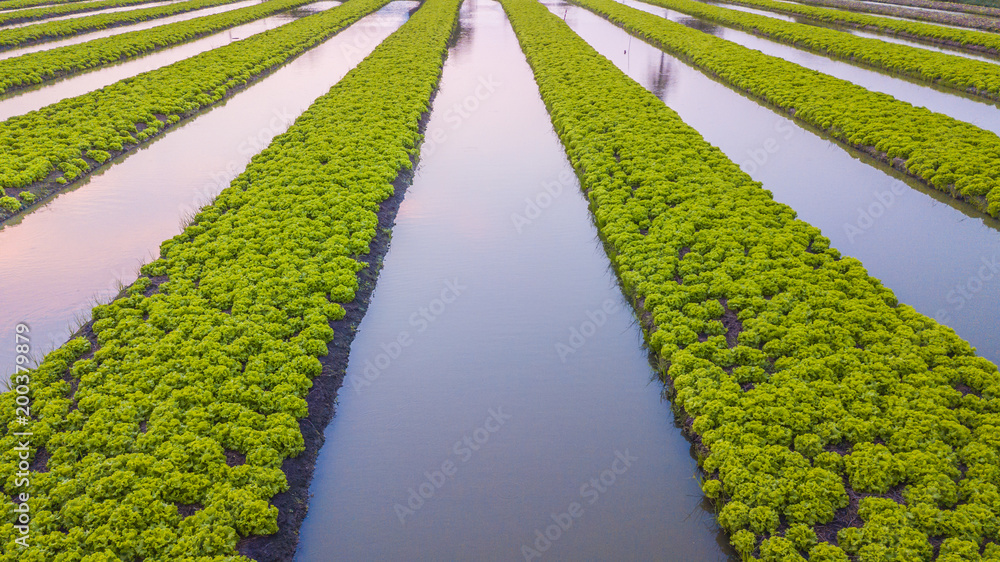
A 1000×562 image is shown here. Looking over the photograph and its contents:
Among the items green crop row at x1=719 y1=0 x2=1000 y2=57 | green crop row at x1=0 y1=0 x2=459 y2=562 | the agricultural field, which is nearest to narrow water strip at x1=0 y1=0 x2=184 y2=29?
the agricultural field

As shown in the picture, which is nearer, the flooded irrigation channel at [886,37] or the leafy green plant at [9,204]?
the leafy green plant at [9,204]

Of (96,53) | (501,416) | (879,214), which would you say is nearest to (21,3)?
(96,53)

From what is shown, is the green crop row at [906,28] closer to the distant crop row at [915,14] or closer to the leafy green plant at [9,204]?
the distant crop row at [915,14]

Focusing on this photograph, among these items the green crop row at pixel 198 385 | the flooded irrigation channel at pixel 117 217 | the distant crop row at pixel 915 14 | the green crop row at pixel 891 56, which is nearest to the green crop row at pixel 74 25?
the flooded irrigation channel at pixel 117 217

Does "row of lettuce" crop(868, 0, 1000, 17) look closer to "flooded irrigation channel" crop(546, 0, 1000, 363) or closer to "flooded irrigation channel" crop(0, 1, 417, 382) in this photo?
"flooded irrigation channel" crop(546, 0, 1000, 363)

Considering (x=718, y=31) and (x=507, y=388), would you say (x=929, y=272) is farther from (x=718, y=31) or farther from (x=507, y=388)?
(x=718, y=31)
